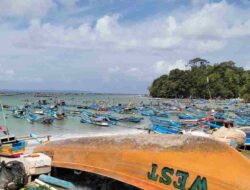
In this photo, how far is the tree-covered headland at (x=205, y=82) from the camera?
13550 centimetres

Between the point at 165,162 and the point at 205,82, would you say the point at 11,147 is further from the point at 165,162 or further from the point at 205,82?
the point at 205,82

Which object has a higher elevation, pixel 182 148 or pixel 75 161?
pixel 182 148

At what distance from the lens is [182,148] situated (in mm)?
9312

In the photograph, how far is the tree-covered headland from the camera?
13550 cm

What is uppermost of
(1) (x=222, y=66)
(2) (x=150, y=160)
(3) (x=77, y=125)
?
(1) (x=222, y=66)

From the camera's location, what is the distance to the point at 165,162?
928cm

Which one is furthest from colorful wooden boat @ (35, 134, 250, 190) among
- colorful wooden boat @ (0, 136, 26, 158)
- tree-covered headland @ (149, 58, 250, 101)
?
tree-covered headland @ (149, 58, 250, 101)

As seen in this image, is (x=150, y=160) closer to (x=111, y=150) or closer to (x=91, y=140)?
(x=111, y=150)

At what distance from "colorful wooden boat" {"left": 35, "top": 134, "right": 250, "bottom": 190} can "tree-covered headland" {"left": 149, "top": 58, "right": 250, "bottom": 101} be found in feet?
403

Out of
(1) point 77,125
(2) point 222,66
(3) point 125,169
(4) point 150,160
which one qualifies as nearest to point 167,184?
(4) point 150,160

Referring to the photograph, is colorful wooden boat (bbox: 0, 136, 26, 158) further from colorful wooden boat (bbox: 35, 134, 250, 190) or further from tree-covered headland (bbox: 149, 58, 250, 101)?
tree-covered headland (bbox: 149, 58, 250, 101)

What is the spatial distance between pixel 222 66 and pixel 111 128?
110 meters

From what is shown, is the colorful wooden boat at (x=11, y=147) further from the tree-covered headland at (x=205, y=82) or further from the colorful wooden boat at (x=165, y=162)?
the tree-covered headland at (x=205, y=82)

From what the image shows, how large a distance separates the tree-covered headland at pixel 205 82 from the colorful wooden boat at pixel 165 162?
123 meters
